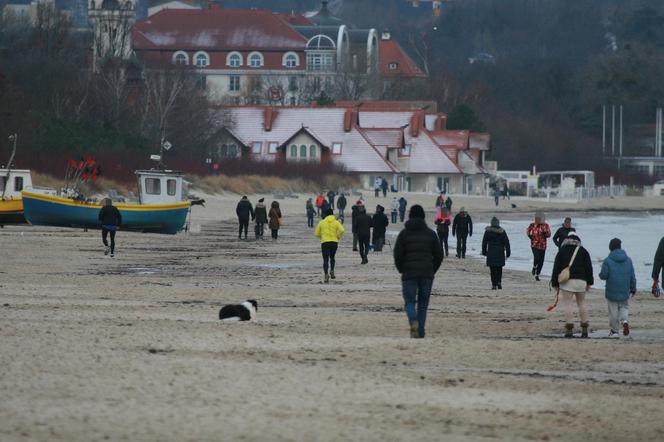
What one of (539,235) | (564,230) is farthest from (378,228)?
(564,230)

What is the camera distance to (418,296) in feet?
59.6

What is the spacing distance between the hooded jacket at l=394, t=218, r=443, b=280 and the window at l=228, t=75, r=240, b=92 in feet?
456

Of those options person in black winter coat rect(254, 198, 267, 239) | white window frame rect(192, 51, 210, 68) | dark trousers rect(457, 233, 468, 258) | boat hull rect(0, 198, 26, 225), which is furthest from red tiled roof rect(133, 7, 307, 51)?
dark trousers rect(457, 233, 468, 258)

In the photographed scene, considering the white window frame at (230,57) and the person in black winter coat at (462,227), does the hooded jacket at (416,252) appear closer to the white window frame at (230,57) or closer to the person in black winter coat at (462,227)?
the person in black winter coat at (462,227)

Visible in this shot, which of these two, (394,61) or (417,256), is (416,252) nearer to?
(417,256)

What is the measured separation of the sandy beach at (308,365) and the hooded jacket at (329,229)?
0.76m

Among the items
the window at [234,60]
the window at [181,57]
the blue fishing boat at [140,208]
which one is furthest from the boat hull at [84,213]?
the window at [234,60]

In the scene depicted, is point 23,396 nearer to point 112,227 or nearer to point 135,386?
point 135,386

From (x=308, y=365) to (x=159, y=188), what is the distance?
2970 cm

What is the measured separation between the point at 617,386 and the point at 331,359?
2.67 metres

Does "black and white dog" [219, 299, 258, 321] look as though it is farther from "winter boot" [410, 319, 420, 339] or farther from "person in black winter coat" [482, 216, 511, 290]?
"person in black winter coat" [482, 216, 511, 290]

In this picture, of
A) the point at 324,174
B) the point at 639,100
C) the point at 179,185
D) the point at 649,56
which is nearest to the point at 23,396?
the point at 179,185

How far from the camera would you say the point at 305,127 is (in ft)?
328

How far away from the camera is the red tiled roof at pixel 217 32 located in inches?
6353
